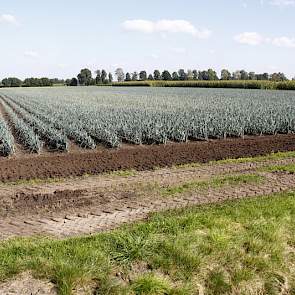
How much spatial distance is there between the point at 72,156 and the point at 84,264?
33.9ft

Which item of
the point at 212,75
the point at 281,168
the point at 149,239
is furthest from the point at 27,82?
the point at 149,239

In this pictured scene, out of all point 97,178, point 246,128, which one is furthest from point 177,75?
point 97,178

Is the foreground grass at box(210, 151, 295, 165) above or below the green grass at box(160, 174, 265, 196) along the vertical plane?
below

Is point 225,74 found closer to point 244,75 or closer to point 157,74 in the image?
point 244,75

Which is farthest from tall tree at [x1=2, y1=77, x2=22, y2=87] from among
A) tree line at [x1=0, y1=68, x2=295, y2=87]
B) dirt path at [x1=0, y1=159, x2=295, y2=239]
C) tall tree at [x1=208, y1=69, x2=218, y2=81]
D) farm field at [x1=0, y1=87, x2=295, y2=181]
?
dirt path at [x1=0, y1=159, x2=295, y2=239]

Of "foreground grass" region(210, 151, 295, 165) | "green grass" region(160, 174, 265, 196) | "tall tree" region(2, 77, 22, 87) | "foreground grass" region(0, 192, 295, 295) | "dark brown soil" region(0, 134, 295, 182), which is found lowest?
"tall tree" region(2, 77, 22, 87)

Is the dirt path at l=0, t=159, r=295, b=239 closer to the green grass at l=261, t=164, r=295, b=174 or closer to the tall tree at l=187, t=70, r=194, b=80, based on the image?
the green grass at l=261, t=164, r=295, b=174

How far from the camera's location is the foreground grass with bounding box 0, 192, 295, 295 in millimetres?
5168

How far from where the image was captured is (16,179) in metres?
12.3

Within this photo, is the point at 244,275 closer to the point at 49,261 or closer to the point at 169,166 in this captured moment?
the point at 49,261

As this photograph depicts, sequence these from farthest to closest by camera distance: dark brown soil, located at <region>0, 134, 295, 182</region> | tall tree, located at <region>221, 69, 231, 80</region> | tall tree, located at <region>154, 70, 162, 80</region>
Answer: tall tree, located at <region>154, 70, 162, 80</region> < tall tree, located at <region>221, 69, 231, 80</region> < dark brown soil, located at <region>0, 134, 295, 182</region>

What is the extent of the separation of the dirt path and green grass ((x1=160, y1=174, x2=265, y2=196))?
0.23 m

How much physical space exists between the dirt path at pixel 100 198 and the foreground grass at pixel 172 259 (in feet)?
4.90

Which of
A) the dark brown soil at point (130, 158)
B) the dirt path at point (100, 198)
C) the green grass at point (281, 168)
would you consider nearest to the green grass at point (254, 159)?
the dark brown soil at point (130, 158)
